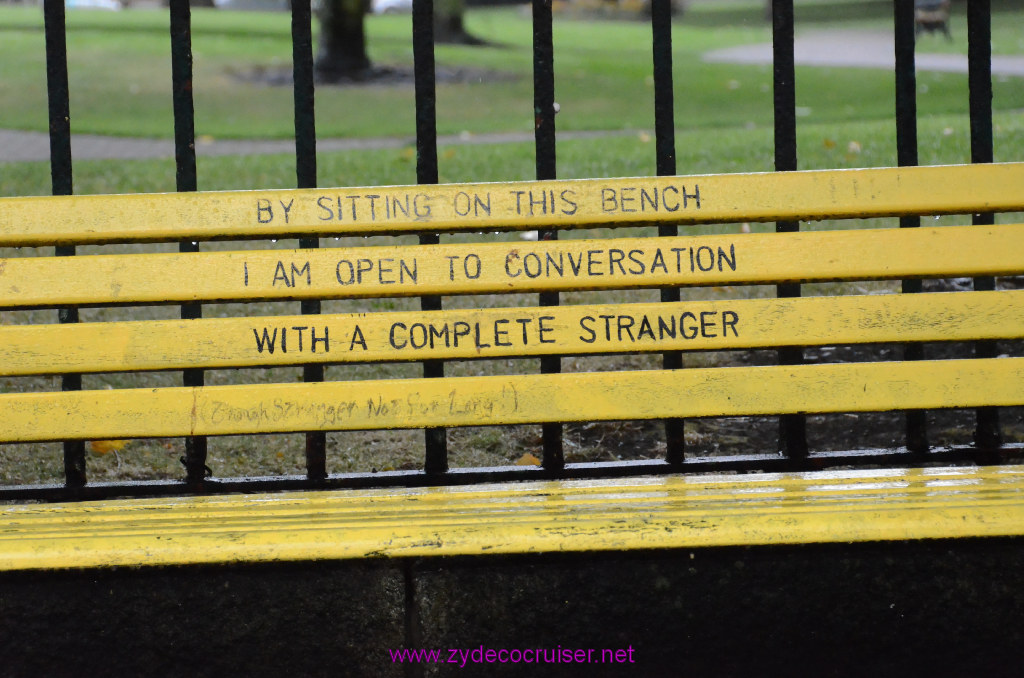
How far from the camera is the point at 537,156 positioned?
250cm

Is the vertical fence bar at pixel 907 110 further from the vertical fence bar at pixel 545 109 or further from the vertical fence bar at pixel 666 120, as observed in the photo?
the vertical fence bar at pixel 545 109

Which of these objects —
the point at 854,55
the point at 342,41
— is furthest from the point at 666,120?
the point at 854,55

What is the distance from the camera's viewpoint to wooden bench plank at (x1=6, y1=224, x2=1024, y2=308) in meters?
2.33

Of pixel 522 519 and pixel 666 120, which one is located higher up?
pixel 666 120

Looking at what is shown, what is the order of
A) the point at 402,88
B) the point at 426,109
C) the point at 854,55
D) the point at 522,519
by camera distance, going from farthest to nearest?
the point at 854,55
the point at 402,88
the point at 426,109
the point at 522,519

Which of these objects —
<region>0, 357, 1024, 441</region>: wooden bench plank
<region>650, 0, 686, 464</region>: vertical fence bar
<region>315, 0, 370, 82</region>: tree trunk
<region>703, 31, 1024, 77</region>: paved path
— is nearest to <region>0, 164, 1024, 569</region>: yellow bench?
<region>0, 357, 1024, 441</region>: wooden bench plank

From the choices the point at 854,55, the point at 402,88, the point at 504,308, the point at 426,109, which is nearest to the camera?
the point at 504,308

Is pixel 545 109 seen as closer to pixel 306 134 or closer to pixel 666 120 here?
pixel 666 120

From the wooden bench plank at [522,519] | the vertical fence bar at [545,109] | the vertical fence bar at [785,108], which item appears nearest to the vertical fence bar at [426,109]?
Answer: the vertical fence bar at [545,109]

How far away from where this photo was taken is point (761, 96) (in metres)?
13.8

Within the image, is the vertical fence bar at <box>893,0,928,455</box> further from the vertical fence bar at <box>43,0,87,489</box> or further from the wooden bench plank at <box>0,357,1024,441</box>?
the vertical fence bar at <box>43,0,87,489</box>

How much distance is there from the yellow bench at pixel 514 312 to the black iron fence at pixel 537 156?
0.10 meters

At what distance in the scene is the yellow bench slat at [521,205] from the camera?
2.37m

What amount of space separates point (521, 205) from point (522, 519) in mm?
738
